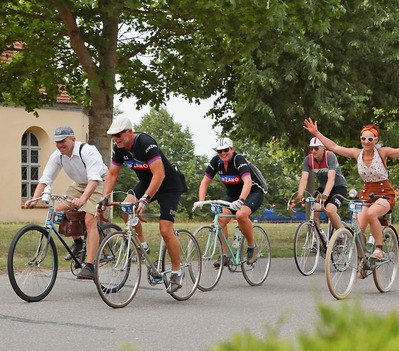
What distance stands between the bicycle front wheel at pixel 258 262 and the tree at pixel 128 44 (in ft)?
14.0

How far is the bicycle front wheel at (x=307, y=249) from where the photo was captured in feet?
33.9

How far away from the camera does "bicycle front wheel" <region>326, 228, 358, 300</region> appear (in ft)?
25.1

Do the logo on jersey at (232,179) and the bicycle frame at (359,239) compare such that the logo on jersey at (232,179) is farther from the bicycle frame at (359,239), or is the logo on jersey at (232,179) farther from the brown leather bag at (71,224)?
the brown leather bag at (71,224)

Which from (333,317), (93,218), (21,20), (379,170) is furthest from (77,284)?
(21,20)

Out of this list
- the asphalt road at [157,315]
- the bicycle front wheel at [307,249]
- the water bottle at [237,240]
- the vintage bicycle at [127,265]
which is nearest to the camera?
the asphalt road at [157,315]

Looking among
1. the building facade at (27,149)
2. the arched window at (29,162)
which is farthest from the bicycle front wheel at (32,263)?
A: the arched window at (29,162)

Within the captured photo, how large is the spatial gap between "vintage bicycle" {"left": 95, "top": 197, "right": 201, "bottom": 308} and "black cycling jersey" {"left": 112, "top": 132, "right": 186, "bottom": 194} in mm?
441

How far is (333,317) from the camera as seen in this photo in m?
1.79

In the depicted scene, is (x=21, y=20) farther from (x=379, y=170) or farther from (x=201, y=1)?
(x=379, y=170)

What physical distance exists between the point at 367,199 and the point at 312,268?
235cm

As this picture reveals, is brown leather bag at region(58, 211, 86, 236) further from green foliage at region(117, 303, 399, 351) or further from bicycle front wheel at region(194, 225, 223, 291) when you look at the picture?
green foliage at region(117, 303, 399, 351)

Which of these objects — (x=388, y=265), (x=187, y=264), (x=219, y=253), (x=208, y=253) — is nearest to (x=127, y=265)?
(x=187, y=264)

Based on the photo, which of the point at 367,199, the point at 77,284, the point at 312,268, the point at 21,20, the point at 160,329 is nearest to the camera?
the point at 160,329

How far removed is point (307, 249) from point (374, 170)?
2.28 metres
